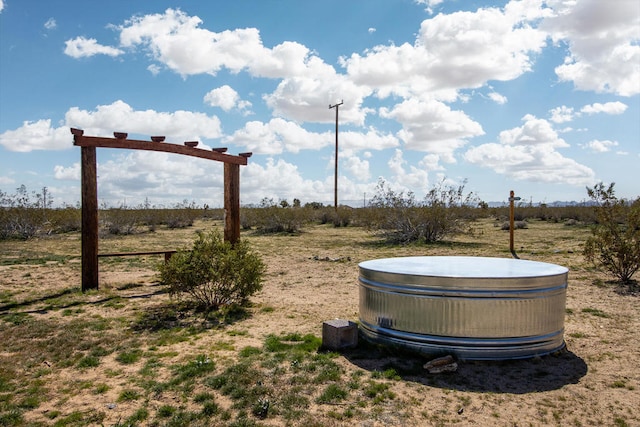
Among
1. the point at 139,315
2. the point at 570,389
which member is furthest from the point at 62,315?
the point at 570,389

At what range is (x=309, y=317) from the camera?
280 inches

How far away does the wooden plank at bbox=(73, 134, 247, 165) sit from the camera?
892 cm

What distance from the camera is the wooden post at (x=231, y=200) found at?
10500 millimetres

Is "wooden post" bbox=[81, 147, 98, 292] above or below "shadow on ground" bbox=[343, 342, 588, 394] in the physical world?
above

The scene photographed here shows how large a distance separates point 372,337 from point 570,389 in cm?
208

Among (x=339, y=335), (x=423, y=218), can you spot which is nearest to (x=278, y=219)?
(x=423, y=218)

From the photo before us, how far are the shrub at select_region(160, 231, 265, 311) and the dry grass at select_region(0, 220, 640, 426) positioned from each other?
14.8 inches

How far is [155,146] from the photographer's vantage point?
952 cm

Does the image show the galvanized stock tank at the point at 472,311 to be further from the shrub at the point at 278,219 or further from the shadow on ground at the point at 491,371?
the shrub at the point at 278,219

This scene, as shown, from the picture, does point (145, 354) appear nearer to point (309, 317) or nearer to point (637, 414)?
point (309, 317)

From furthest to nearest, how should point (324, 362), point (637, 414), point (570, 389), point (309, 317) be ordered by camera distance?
point (309, 317)
point (324, 362)
point (570, 389)
point (637, 414)

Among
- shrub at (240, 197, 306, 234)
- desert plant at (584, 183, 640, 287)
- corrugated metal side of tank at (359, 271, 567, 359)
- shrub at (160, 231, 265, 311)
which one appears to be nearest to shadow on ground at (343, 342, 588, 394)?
corrugated metal side of tank at (359, 271, 567, 359)

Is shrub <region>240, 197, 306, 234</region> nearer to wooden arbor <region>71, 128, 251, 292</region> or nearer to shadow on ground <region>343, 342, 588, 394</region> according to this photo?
wooden arbor <region>71, 128, 251, 292</region>

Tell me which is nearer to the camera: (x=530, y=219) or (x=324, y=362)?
(x=324, y=362)
